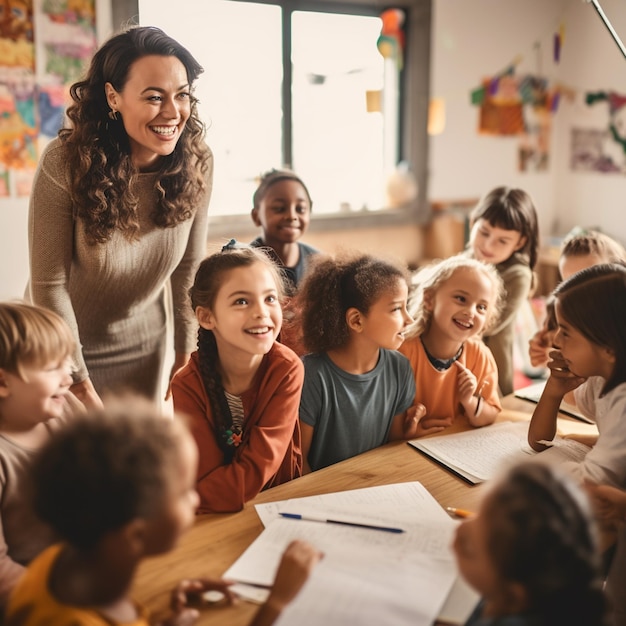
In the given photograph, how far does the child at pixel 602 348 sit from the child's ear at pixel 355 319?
45 cm

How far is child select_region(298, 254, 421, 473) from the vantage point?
1.63 metres

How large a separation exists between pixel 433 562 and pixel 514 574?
13.8 inches

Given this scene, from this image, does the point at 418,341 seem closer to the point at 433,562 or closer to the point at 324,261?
the point at 324,261

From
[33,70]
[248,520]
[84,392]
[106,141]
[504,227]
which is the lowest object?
[248,520]

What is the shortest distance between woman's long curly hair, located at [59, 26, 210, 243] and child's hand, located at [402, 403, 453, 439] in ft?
2.63

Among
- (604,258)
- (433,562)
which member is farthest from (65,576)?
(604,258)

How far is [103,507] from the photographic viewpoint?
0.75m

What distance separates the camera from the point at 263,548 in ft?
3.73

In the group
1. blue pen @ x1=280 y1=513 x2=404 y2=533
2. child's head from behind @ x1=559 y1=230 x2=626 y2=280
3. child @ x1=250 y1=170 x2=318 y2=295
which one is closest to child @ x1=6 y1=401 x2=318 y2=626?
blue pen @ x1=280 y1=513 x2=404 y2=533

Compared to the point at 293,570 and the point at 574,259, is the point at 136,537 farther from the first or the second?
the point at 574,259

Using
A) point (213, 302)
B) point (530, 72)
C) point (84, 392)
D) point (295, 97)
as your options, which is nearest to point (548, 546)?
point (213, 302)

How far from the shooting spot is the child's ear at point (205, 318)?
1486 mm

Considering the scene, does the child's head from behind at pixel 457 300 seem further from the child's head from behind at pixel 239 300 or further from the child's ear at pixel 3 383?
the child's ear at pixel 3 383

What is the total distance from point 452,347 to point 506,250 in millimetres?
612
